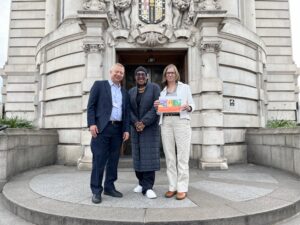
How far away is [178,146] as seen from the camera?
15.4 feet

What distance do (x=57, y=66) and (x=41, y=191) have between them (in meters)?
6.18

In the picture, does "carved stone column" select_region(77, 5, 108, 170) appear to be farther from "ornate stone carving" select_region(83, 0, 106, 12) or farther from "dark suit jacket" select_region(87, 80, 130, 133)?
"dark suit jacket" select_region(87, 80, 130, 133)

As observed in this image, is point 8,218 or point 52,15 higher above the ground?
point 52,15

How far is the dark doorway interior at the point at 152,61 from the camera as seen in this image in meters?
9.50

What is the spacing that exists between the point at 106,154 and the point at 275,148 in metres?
5.93

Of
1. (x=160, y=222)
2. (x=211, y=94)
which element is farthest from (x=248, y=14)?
(x=160, y=222)

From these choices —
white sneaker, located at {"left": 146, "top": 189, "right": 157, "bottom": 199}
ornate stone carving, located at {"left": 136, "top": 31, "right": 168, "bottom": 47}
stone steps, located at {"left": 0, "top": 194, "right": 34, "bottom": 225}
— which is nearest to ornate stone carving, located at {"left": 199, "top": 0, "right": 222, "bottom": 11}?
ornate stone carving, located at {"left": 136, "top": 31, "right": 168, "bottom": 47}

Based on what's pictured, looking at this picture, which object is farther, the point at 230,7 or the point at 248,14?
the point at 248,14

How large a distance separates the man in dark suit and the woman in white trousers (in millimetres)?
705

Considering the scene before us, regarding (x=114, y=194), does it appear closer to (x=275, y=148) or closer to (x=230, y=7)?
(x=275, y=148)

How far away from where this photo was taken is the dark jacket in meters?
4.75

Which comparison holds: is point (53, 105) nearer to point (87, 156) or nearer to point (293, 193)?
point (87, 156)

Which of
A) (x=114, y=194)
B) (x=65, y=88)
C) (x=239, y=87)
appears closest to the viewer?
(x=114, y=194)

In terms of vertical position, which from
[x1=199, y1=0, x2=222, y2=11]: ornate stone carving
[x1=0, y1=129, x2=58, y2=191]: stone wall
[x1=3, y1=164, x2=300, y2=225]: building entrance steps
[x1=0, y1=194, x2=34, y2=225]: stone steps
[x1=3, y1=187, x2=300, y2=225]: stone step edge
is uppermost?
[x1=199, y1=0, x2=222, y2=11]: ornate stone carving
